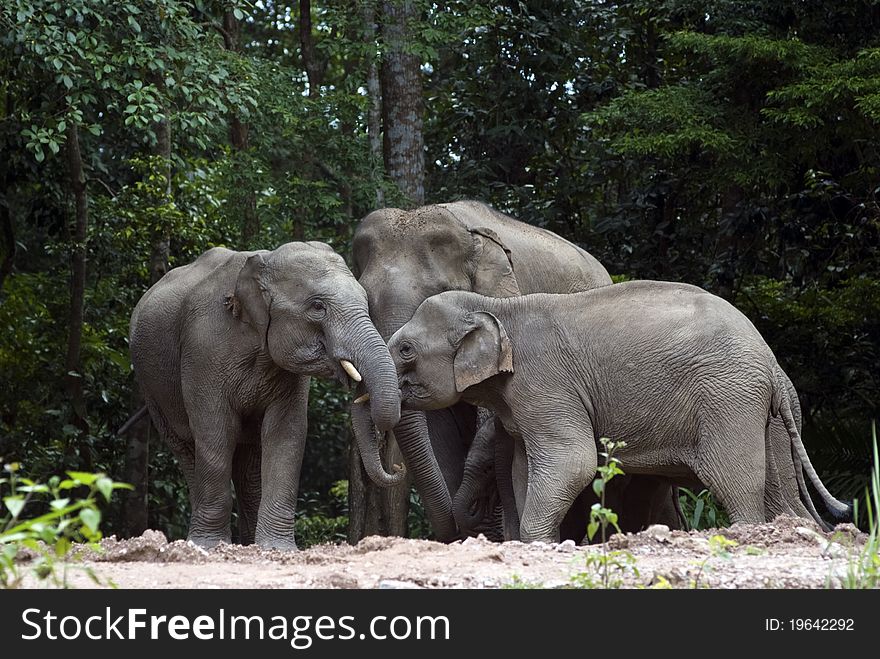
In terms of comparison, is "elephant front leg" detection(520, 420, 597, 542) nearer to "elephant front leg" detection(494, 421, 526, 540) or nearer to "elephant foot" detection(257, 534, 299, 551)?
"elephant front leg" detection(494, 421, 526, 540)

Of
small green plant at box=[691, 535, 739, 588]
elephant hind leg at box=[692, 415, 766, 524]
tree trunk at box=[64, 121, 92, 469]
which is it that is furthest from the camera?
tree trunk at box=[64, 121, 92, 469]

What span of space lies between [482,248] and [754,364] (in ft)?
8.99

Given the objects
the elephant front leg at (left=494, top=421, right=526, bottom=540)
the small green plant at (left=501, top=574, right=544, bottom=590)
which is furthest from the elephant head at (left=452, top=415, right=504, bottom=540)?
the small green plant at (left=501, top=574, right=544, bottom=590)

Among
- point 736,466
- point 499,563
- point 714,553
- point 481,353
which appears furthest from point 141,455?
point 714,553

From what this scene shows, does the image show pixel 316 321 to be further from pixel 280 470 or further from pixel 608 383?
pixel 608 383

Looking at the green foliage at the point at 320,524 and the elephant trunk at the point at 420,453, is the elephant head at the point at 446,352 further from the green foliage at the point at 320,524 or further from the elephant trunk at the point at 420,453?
the green foliage at the point at 320,524

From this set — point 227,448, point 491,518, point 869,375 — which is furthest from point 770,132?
point 227,448

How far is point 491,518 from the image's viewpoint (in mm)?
10891

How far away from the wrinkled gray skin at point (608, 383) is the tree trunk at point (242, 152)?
4.21 m

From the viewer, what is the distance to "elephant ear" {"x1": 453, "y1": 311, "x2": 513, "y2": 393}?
9.16 metres

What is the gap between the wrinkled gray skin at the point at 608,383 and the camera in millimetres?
8820

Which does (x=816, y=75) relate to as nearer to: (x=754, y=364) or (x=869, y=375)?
(x=869, y=375)

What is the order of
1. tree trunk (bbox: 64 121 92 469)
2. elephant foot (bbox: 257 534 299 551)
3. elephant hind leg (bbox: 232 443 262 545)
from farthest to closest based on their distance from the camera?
tree trunk (bbox: 64 121 92 469) < elephant hind leg (bbox: 232 443 262 545) < elephant foot (bbox: 257 534 299 551)

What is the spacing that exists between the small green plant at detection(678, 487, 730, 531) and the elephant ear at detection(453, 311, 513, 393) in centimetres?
266
